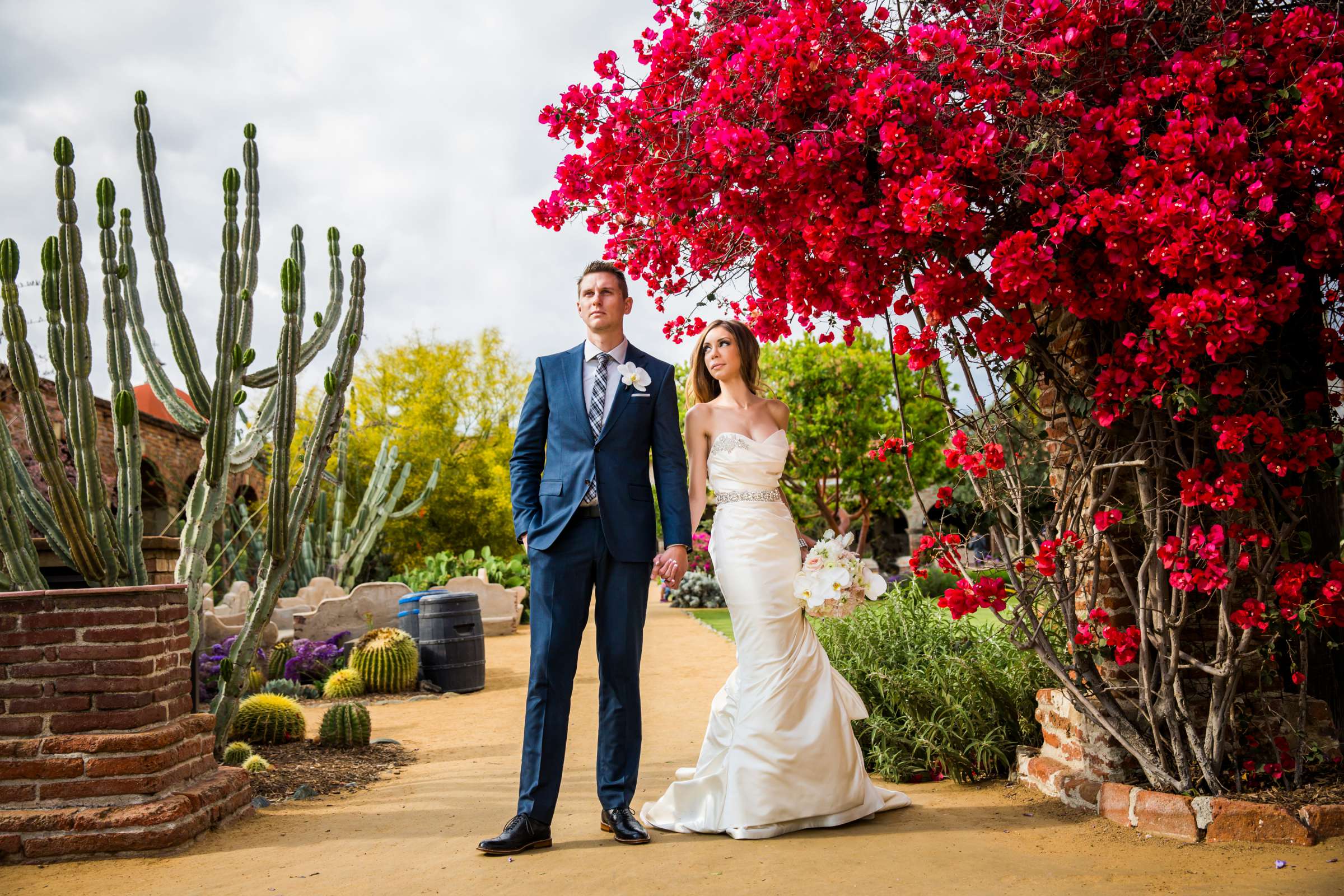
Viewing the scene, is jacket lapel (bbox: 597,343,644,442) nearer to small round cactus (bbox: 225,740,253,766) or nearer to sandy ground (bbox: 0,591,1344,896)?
sandy ground (bbox: 0,591,1344,896)

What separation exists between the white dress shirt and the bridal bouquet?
3.67 ft

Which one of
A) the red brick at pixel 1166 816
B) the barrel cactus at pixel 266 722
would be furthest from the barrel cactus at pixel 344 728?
the red brick at pixel 1166 816

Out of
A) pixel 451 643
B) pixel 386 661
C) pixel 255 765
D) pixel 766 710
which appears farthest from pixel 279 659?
pixel 766 710

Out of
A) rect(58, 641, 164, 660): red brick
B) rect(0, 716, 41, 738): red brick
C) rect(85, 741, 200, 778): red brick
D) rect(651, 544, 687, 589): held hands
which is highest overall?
rect(651, 544, 687, 589): held hands

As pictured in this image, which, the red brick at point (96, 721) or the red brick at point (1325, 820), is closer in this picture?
the red brick at point (1325, 820)

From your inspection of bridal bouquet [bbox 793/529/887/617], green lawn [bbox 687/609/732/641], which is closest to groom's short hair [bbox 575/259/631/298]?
bridal bouquet [bbox 793/529/887/617]

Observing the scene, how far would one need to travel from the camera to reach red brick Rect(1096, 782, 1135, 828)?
3.80m

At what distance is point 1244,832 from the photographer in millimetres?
3535

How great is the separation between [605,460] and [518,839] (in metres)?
1.49

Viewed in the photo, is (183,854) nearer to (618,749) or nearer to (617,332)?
(618,749)

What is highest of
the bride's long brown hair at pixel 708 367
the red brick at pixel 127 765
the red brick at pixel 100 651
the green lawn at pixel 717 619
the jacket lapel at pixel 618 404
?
the bride's long brown hair at pixel 708 367

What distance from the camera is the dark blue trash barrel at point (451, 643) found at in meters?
9.08

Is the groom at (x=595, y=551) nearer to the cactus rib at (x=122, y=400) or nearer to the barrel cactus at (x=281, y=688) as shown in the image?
the cactus rib at (x=122, y=400)

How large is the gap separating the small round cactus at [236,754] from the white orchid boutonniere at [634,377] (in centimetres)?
339
